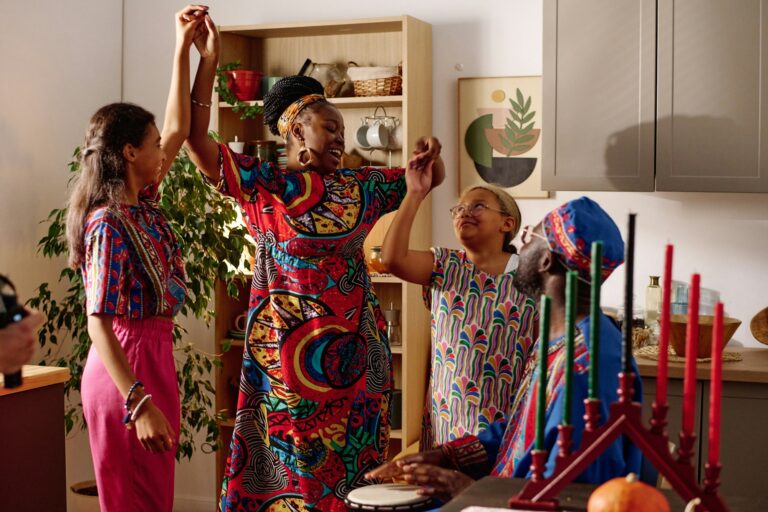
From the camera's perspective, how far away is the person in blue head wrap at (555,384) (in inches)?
60.6

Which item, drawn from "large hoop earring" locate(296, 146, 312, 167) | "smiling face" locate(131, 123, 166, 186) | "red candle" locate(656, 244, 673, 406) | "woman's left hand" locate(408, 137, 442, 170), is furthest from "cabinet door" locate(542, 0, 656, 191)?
"red candle" locate(656, 244, 673, 406)

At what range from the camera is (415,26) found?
3.85 metres

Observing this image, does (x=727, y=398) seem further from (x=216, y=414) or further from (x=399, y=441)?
(x=216, y=414)

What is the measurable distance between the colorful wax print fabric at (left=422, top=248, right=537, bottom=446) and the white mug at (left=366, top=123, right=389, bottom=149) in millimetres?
1506

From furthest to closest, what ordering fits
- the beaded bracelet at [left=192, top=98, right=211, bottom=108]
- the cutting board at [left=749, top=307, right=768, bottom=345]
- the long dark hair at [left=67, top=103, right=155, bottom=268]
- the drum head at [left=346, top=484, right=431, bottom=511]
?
1. the cutting board at [left=749, top=307, right=768, bottom=345]
2. the beaded bracelet at [left=192, top=98, right=211, bottom=108]
3. the long dark hair at [left=67, top=103, right=155, bottom=268]
4. the drum head at [left=346, top=484, right=431, bottom=511]

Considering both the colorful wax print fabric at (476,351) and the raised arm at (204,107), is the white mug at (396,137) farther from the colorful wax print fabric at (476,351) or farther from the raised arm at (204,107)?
the raised arm at (204,107)

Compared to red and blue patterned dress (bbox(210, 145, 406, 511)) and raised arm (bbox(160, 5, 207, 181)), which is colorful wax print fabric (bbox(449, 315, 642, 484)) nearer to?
red and blue patterned dress (bbox(210, 145, 406, 511))

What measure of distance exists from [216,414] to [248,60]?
5.13 feet

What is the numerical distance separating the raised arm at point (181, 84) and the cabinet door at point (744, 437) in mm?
1910

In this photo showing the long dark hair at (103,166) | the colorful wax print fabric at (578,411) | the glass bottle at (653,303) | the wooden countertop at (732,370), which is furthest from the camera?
the glass bottle at (653,303)

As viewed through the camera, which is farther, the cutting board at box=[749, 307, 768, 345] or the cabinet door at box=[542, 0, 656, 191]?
the cutting board at box=[749, 307, 768, 345]

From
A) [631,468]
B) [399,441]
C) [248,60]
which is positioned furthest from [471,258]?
[248,60]

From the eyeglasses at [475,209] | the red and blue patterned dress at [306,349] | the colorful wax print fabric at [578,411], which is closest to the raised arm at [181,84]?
the red and blue patterned dress at [306,349]

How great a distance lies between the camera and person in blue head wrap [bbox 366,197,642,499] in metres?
1.54
